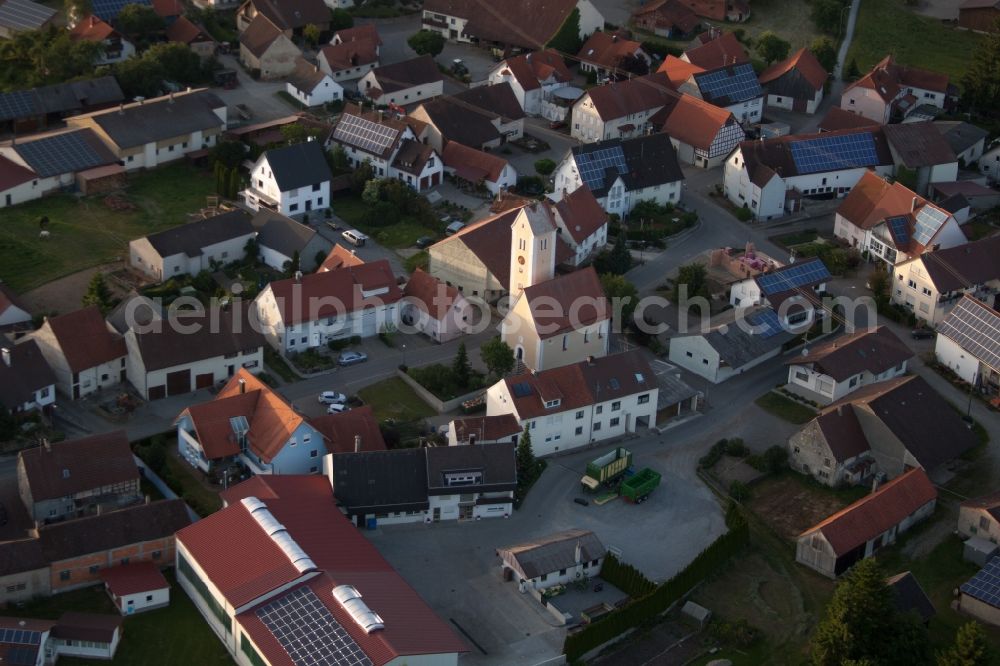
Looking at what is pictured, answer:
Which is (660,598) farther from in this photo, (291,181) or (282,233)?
(291,181)

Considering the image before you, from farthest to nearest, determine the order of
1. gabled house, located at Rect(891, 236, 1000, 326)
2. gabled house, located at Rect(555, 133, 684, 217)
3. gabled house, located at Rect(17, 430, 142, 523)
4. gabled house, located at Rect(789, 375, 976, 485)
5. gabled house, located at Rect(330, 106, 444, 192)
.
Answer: gabled house, located at Rect(330, 106, 444, 192) → gabled house, located at Rect(555, 133, 684, 217) → gabled house, located at Rect(891, 236, 1000, 326) → gabled house, located at Rect(789, 375, 976, 485) → gabled house, located at Rect(17, 430, 142, 523)

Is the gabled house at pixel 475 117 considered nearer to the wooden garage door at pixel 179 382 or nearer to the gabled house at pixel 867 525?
the wooden garage door at pixel 179 382

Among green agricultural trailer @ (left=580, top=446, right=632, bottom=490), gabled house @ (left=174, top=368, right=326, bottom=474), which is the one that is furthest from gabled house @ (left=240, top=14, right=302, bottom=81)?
green agricultural trailer @ (left=580, top=446, right=632, bottom=490)

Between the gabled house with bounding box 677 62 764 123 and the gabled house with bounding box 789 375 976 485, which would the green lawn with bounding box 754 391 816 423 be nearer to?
the gabled house with bounding box 789 375 976 485

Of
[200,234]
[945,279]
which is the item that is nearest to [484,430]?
[200,234]

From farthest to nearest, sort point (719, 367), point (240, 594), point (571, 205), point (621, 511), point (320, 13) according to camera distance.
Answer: point (320, 13)
point (571, 205)
point (719, 367)
point (621, 511)
point (240, 594)

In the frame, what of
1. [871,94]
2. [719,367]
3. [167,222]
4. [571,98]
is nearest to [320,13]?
[571,98]

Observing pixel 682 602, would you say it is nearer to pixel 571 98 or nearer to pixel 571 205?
pixel 571 205
